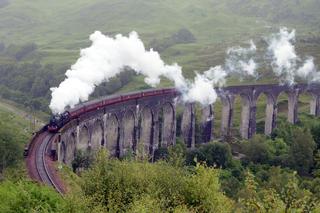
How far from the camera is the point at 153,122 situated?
219 feet

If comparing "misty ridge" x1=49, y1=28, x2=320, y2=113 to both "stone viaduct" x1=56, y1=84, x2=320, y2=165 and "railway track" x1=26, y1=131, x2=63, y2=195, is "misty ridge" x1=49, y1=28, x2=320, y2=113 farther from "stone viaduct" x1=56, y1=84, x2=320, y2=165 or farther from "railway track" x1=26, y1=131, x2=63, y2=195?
"railway track" x1=26, y1=131, x2=63, y2=195

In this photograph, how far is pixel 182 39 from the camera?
171875 mm

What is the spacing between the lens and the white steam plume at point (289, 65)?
3867 inches

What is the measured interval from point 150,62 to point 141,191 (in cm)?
4921

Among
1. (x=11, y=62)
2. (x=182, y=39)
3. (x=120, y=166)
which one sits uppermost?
(x=182, y=39)

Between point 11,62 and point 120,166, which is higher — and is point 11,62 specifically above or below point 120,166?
above

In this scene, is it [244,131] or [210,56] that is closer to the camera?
[244,131]

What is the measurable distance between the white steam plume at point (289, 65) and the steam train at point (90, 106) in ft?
112

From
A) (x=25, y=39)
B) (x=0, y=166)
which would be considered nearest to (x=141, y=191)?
(x=0, y=166)

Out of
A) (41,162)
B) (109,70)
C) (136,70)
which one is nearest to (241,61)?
(136,70)

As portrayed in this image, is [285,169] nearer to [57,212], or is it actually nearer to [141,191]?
[141,191]

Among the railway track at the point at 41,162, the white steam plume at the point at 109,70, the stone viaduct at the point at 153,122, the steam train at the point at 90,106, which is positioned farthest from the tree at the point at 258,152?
the railway track at the point at 41,162

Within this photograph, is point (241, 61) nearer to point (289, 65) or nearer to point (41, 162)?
point (289, 65)

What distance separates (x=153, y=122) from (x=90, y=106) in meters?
15.5
